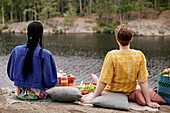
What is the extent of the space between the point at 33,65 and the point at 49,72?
30 centimetres

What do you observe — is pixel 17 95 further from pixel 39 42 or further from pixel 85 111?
pixel 85 111

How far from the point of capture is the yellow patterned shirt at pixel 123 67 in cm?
382

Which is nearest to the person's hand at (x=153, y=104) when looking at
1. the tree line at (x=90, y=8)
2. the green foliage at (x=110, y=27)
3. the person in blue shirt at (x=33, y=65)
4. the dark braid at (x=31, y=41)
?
the person in blue shirt at (x=33, y=65)

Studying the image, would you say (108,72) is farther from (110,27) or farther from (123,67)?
(110,27)

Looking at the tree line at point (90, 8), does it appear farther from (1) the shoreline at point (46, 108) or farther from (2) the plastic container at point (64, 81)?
(1) the shoreline at point (46, 108)

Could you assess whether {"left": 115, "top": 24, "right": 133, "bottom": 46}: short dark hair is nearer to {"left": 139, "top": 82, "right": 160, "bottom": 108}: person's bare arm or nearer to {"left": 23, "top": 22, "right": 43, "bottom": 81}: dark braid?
{"left": 139, "top": 82, "right": 160, "bottom": 108}: person's bare arm

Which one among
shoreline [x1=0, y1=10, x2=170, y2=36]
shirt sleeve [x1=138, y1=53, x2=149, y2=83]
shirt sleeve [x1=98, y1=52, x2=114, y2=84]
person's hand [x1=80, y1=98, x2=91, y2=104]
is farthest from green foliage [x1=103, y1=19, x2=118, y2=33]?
shirt sleeve [x1=98, y1=52, x2=114, y2=84]

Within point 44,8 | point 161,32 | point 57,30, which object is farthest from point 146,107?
point 44,8

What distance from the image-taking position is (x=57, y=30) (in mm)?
54594

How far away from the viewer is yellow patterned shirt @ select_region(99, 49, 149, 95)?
382 centimetres

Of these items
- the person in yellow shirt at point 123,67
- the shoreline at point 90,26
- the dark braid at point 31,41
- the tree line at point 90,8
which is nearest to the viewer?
the person in yellow shirt at point 123,67

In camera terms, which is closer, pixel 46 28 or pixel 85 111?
pixel 85 111

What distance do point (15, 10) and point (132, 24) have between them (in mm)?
33766

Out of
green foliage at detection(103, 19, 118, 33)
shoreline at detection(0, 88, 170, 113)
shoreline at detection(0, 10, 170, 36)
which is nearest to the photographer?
shoreline at detection(0, 88, 170, 113)
